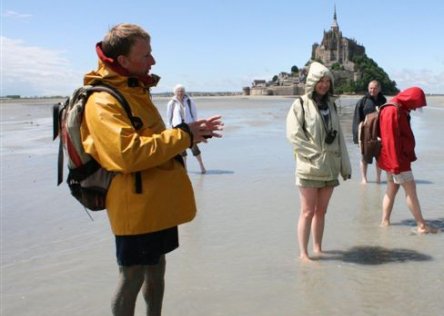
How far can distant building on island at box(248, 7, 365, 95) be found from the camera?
14350 centimetres

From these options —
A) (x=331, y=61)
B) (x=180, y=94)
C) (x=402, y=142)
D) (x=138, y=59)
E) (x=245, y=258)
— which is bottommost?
(x=245, y=258)

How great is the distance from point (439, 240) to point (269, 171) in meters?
4.99

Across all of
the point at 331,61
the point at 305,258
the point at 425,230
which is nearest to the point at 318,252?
the point at 305,258

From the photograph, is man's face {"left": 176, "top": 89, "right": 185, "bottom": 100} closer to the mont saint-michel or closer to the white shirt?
the white shirt

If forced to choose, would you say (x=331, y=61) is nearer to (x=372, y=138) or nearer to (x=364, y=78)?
(x=364, y=78)

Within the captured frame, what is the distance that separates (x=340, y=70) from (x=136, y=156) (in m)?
148

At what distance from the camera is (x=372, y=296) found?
4309 mm

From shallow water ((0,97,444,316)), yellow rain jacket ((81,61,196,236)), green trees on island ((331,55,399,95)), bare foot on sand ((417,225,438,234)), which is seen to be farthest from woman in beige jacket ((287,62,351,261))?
green trees on island ((331,55,399,95))

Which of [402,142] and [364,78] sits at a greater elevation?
[364,78]

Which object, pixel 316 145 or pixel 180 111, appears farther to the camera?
pixel 180 111

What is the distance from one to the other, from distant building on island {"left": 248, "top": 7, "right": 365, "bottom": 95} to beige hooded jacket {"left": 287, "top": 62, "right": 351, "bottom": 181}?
135 meters

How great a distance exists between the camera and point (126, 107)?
2938 mm

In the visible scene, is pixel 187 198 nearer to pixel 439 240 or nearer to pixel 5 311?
pixel 5 311

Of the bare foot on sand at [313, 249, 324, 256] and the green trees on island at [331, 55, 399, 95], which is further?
the green trees on island at [331, 55, 399, 95]
